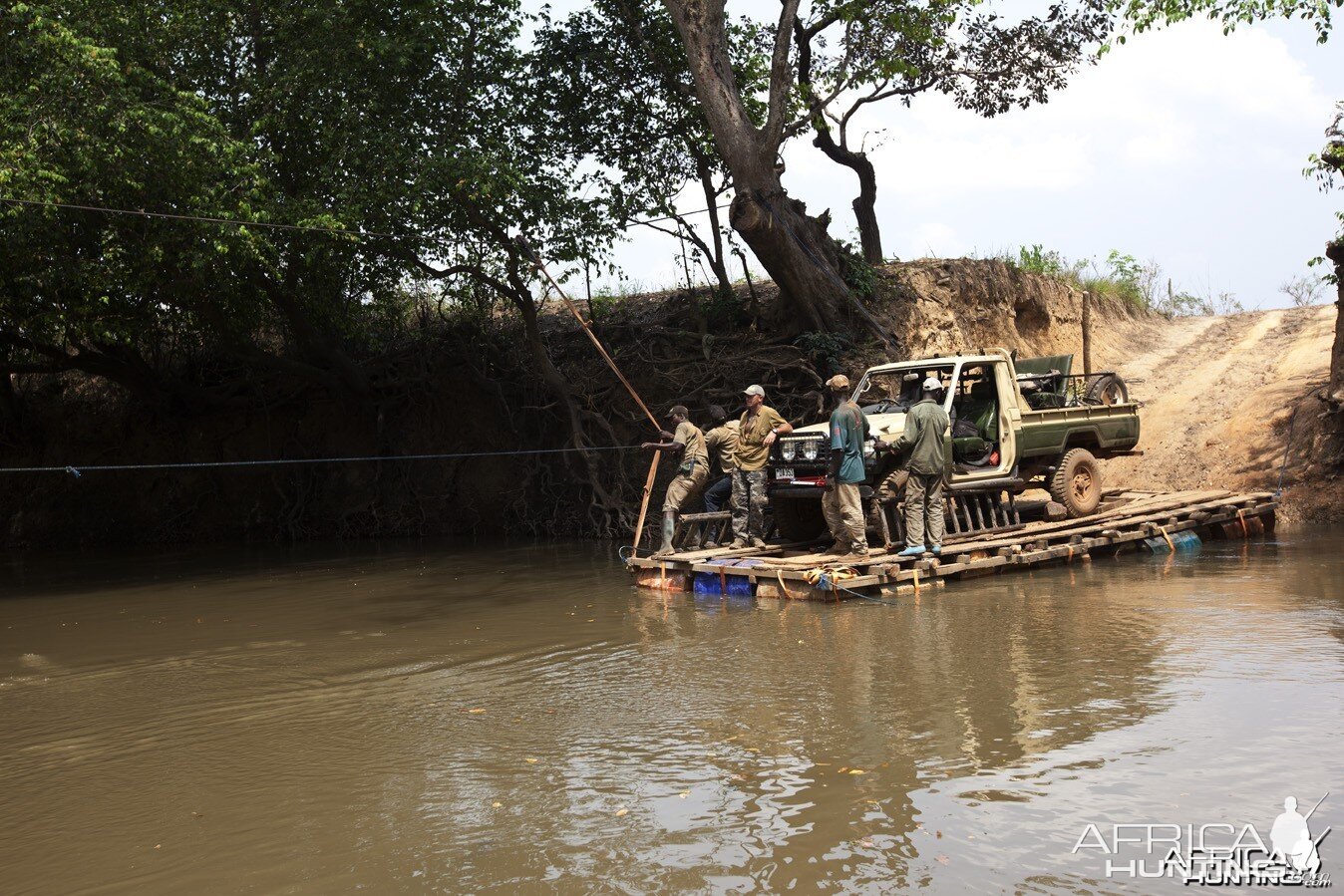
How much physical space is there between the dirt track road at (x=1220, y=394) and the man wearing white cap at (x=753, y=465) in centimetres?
700

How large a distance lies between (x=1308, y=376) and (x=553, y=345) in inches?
516

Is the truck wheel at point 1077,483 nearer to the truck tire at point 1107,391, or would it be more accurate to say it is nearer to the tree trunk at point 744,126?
the truck tire at point 1107,391

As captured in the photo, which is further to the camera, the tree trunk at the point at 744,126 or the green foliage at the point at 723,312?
the green foliage at the point at 723,312

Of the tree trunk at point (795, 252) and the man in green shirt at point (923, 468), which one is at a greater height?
the tree trunk at point (795, 252)

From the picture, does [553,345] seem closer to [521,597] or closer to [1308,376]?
[521,597]

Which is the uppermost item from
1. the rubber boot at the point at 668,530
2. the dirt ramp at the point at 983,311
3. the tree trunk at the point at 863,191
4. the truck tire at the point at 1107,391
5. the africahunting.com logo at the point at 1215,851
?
the tree trunk at the point at 863,191

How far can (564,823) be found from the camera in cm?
531

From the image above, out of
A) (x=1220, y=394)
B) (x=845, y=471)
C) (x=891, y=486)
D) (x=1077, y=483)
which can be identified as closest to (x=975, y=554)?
(x=891, y=486)

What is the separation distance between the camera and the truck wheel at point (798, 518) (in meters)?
13.2

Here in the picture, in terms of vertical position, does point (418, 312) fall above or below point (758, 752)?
above

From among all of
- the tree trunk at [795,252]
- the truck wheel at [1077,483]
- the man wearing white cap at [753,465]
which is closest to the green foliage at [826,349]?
the tree trunk at [795,252]

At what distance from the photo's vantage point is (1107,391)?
14.9m

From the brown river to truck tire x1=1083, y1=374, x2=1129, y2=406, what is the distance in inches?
128

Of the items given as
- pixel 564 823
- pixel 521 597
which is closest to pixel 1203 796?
pixel 564 823
